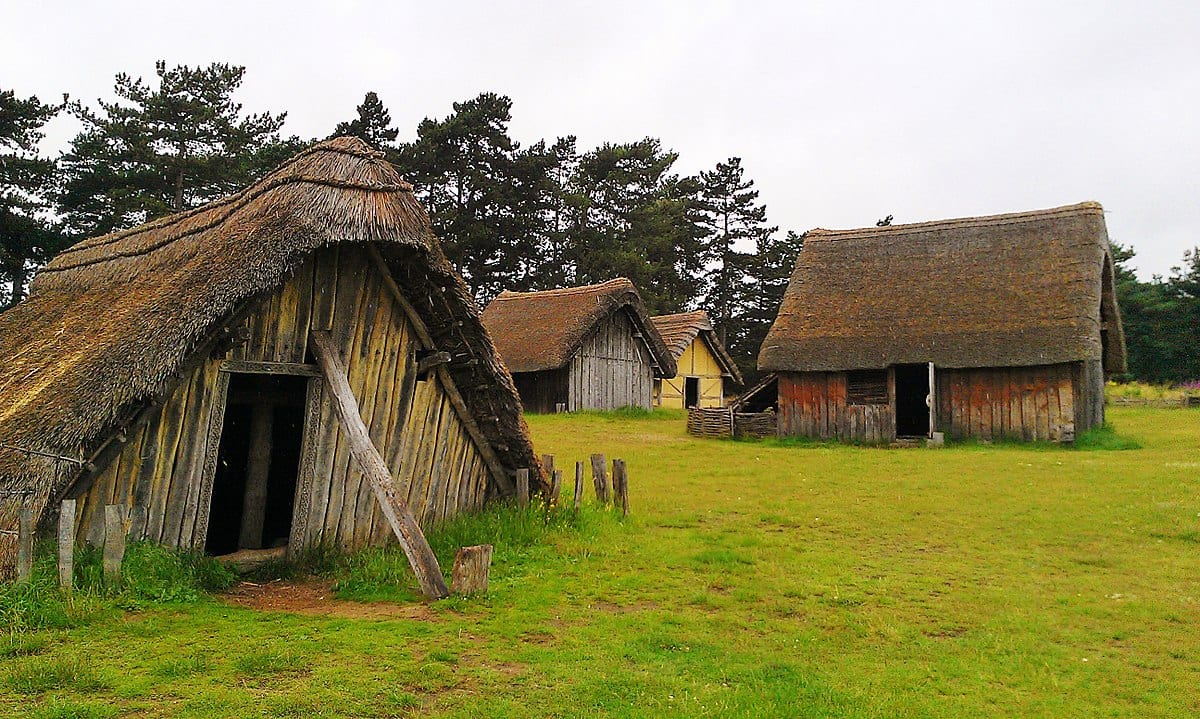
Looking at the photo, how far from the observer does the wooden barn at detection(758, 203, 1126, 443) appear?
793 inches

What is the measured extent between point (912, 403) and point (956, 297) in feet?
16.9

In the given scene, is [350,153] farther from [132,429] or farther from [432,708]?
[432,708]

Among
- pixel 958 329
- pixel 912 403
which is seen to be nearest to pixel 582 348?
pixel 912 403

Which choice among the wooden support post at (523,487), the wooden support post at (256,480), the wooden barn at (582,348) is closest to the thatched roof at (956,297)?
the wooden barn at (582,348)

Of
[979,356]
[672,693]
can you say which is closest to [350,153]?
[672,693]

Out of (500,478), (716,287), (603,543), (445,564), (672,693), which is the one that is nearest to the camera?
(672,693)

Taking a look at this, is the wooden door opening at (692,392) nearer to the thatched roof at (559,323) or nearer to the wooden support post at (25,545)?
the thatched roof at (559,323)

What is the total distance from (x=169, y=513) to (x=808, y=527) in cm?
714

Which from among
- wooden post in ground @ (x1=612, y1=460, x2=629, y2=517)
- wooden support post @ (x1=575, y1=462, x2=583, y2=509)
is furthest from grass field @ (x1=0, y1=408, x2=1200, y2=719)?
wooden post in ground @ (x1=612, y1=460, x2=629, y2=517)

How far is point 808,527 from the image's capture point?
36.1 feet

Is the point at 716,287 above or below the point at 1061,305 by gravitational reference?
above

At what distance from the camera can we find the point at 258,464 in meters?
10.0

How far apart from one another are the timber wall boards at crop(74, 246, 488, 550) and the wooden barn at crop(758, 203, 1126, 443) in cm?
1393

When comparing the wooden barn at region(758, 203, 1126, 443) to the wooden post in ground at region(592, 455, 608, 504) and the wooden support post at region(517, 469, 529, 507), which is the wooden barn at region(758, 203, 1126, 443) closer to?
the wooden post in ground at region(592, 455, 608, 504)
